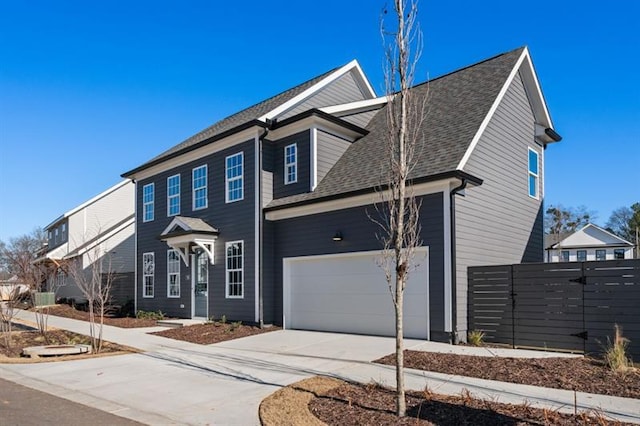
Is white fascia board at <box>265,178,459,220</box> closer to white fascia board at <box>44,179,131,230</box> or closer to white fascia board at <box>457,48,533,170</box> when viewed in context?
white fascia board at <box>457,48,533,170</box>

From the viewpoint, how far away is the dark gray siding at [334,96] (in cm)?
1736

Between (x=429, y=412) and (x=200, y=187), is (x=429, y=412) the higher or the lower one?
the lower one

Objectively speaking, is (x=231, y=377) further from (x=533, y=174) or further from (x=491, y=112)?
(x=533, y=174)

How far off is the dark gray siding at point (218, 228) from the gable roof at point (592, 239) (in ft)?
118

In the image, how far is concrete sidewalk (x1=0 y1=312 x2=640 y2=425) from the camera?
6.75 meters

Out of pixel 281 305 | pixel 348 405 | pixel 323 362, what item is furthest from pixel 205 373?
pixel 281 305

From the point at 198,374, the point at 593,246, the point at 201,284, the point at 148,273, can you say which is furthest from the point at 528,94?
the point at 593,246

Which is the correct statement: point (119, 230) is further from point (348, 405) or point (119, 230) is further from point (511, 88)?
point (348, 405)

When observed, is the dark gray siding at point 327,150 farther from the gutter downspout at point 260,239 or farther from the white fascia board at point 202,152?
the white fascia board at point 202,152

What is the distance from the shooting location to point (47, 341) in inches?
561

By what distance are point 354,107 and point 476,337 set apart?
28.5ft

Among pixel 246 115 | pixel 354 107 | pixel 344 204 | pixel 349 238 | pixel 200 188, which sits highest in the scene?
pixel 246 115

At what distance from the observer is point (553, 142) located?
57.1ft

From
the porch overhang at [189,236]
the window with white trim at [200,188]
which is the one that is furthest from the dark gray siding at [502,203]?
the window with white trim at [200,188]
